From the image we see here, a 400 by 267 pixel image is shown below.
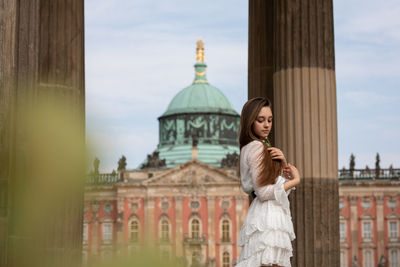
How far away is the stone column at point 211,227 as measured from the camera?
162 feet

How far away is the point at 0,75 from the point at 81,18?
2.63m

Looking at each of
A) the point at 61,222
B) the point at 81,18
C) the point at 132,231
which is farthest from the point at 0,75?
the point at 132,231

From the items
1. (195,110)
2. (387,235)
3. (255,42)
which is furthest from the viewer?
(195,110)

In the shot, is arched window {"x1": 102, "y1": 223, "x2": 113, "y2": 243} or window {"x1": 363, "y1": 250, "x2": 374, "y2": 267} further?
arched window {"x1": 102, "y1": 223, "x2": 113, "y2": 243}

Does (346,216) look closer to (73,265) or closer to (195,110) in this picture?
(195,110)

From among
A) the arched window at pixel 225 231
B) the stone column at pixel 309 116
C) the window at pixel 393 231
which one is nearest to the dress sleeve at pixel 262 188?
the stone column at pixel 309 116

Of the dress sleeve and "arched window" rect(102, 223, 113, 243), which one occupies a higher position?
the dress sleeve

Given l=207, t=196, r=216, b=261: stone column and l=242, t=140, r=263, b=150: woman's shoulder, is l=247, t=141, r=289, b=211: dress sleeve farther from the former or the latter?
l=207, t=196, r=216, b=261: stone column

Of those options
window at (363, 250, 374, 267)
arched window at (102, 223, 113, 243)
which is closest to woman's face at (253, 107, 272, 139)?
window at (363, 250, 374, 267)

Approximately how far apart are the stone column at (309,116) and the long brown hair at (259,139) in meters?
2.30

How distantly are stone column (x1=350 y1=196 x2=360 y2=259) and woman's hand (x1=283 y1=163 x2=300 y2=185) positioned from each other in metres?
46.4

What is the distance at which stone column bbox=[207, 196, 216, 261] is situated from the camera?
49406mm

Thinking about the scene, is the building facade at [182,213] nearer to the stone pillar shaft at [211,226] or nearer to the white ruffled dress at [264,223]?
the stone pillar shaft at [211,226]

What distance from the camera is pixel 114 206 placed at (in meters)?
50.6
